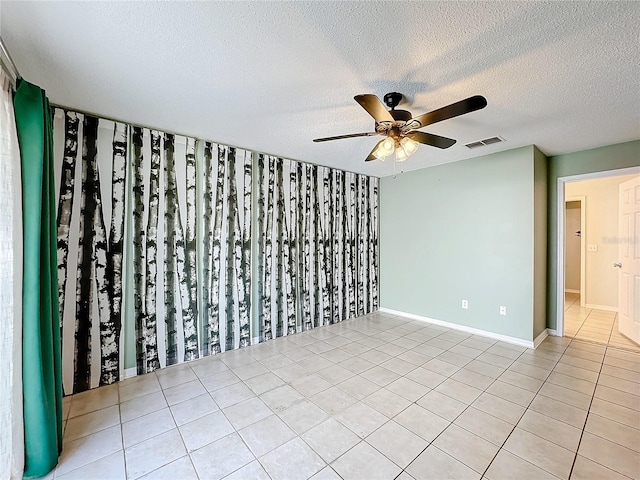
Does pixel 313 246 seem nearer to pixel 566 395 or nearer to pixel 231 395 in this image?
pixel 231 395

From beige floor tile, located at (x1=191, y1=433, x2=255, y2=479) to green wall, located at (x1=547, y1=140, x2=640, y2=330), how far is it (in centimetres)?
421

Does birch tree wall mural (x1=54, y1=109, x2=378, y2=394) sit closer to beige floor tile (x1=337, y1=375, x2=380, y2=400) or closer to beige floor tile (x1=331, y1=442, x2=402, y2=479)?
beige floor tile (x1=337, y1=375, x2=380, y2=400)

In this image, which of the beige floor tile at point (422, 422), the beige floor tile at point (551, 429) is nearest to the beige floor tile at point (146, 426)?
the beige floor tile at point (422, 422)

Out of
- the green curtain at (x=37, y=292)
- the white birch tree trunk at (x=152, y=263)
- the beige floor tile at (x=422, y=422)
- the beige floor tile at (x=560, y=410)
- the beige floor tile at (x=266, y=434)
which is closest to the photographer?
the green curtain at (x=37, y=292)

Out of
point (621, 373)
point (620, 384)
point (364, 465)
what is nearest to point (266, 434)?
point (364, 465)

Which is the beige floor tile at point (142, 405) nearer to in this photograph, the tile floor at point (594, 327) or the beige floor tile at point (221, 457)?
the beige floor tile at point (221, 457)

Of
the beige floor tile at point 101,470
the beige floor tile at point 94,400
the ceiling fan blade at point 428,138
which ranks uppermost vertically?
the ceiling fan blade at point 428,138

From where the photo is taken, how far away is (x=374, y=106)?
5.68ft

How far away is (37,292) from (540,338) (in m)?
4.97

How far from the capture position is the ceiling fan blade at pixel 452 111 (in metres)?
1.62

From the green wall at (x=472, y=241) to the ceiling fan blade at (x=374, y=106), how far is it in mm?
2515

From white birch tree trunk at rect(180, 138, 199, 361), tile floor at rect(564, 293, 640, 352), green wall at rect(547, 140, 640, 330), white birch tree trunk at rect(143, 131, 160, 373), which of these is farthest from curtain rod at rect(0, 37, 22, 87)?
tile floor at rect(564, 293, 640, 352)

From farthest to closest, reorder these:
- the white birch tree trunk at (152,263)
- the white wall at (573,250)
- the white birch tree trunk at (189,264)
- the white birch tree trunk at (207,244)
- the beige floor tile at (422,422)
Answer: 1. the white wall at (573,250)
2. the white birch tree trunk at (207,244)
3. the white birch tree trunk at (189,264)
4. the white birch tree trunk at (152,263)
5. the beige floor tile at (422,422)

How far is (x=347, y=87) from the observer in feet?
6.68
